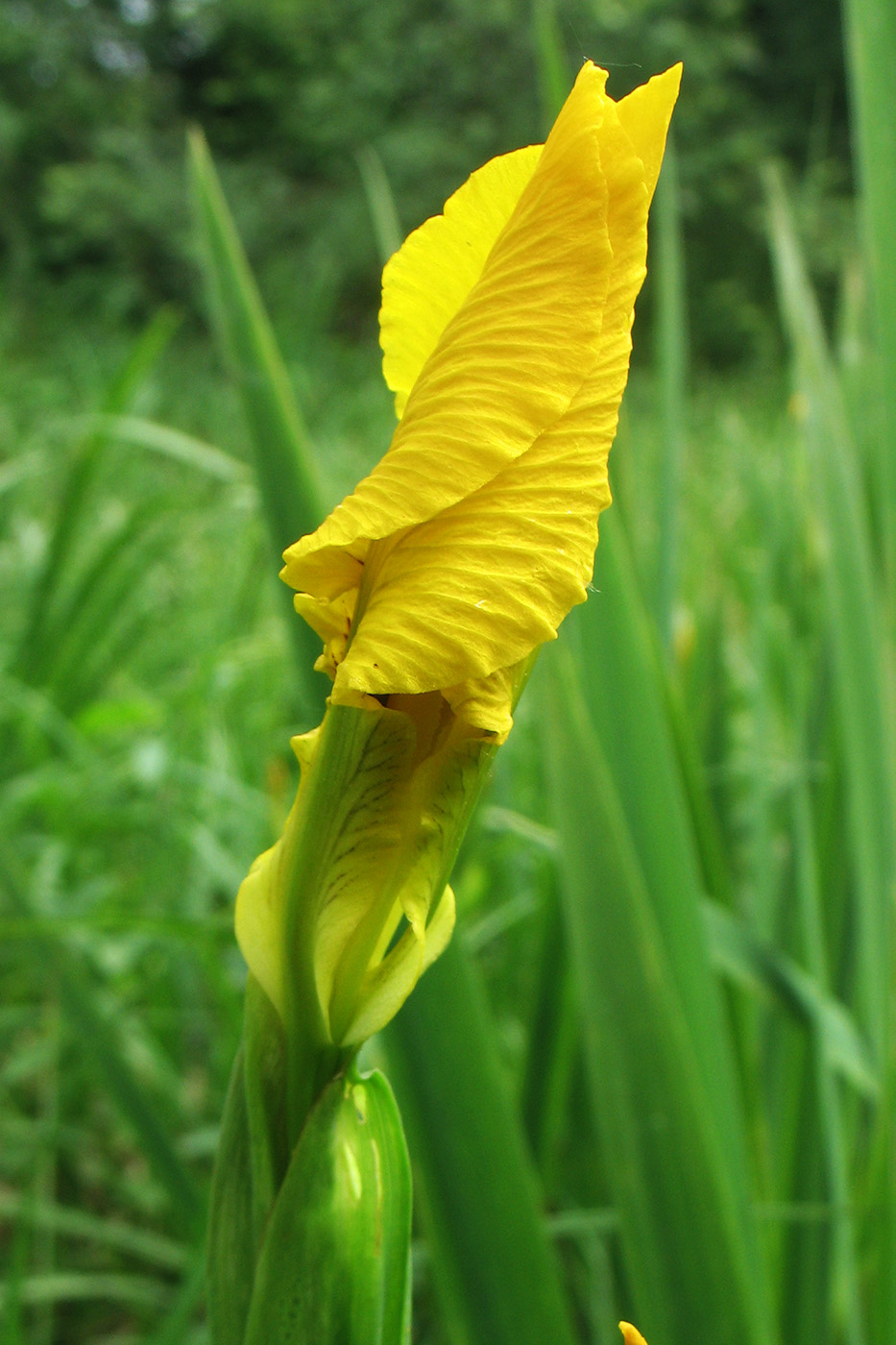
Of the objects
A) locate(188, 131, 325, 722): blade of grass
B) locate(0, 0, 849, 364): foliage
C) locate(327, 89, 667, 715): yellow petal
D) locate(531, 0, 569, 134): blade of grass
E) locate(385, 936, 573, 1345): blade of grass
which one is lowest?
locate(385, 936, 573, 1345): blade of grass

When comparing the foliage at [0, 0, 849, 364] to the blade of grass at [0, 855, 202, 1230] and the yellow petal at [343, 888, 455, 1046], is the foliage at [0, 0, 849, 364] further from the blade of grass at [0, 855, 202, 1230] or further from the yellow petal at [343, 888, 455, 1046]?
the yellow petal at [343, 888, 455, 1046]

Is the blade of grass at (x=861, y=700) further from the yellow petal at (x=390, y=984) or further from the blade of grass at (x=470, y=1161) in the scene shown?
the yellow petal at (x=390, y=984)

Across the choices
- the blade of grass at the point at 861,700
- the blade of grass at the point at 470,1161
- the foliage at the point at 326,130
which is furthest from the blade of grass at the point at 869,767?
the foliage at the point at 326,130

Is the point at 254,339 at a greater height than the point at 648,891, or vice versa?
the point at 254,339

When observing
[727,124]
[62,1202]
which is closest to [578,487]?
[62,1202]

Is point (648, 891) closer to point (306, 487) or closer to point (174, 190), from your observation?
point (306, 487)

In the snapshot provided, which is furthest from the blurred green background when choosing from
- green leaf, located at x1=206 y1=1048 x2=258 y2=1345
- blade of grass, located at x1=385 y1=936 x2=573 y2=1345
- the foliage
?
the foliage
